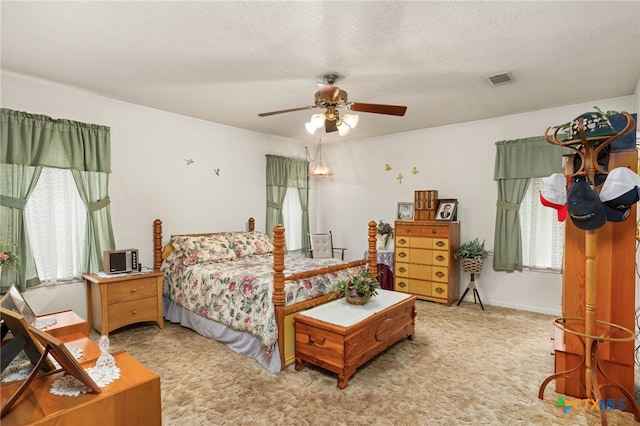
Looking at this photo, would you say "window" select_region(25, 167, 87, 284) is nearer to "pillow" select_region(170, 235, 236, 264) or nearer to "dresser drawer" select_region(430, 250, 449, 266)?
"pillow" select_region(170, 235, 236, 264)

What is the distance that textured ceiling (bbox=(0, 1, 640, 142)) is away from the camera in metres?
2.15

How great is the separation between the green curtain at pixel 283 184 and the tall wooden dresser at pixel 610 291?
162 inches

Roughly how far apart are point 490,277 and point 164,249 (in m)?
4.45

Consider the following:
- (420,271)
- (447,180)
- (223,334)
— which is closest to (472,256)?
(420,271)

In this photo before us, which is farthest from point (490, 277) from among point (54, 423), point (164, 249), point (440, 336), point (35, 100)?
point (35, 100)

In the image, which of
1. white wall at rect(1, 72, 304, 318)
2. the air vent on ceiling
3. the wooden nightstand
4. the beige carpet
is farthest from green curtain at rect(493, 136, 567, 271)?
the wooden nightstand

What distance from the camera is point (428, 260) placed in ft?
15.8

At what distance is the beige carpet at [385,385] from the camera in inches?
87.3

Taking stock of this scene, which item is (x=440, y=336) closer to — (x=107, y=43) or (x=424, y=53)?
(x=424, y=53)

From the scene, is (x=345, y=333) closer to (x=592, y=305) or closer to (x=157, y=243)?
(x=592, y=305)

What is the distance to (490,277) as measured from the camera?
4746 millimetres

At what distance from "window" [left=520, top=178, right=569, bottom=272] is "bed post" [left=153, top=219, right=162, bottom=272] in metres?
4.73

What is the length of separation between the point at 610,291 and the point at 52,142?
504 centimetres

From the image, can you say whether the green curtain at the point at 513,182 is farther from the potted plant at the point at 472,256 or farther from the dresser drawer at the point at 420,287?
the dresser drawer at the point at 420,287
